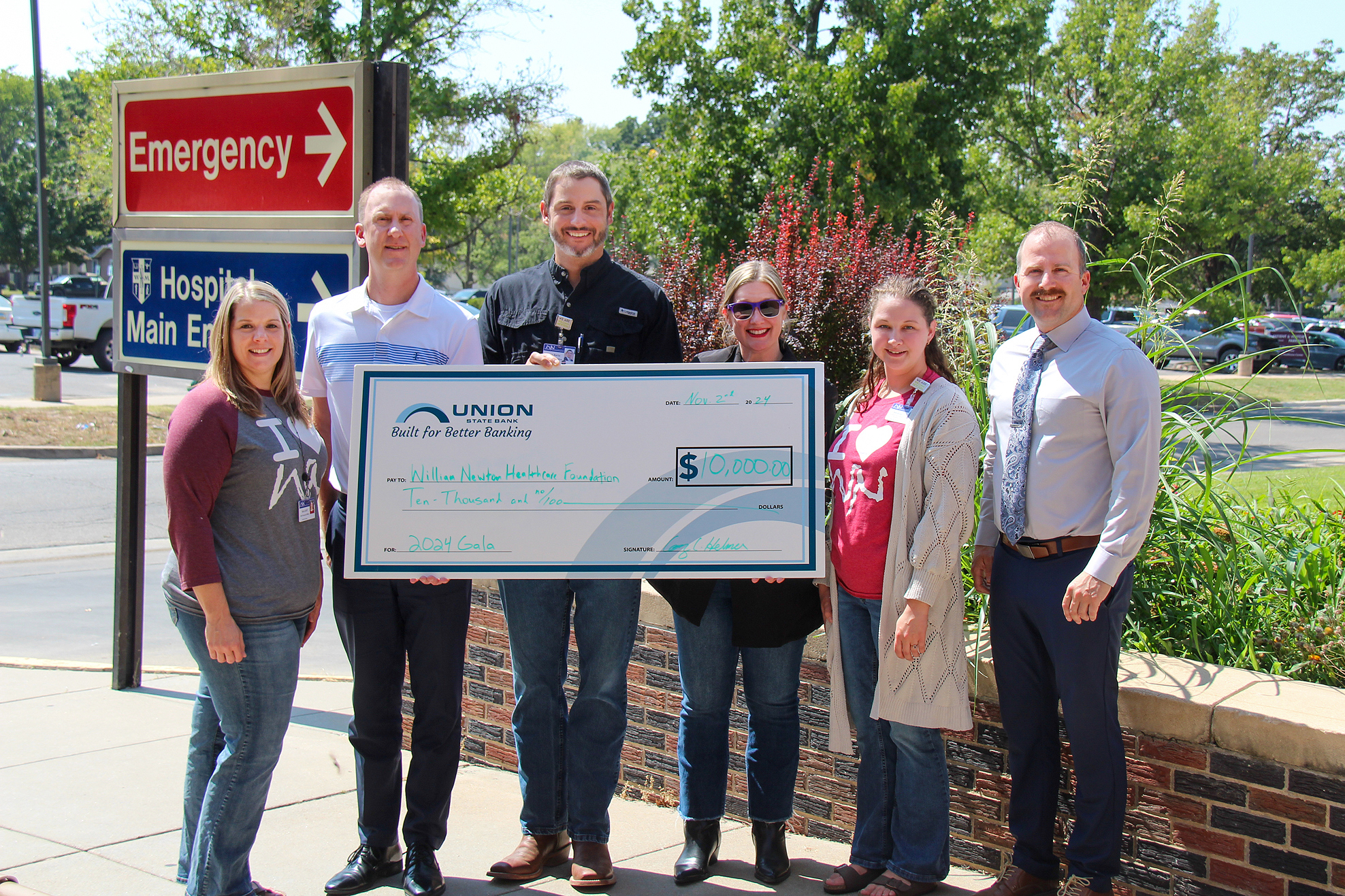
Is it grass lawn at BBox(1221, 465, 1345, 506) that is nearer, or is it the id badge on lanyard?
the id badge on lanyard

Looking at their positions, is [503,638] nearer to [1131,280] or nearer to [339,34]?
[1131,280]

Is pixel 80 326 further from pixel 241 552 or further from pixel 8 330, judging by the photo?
pixel 241 552

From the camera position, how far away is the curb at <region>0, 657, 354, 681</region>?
20.0 feet

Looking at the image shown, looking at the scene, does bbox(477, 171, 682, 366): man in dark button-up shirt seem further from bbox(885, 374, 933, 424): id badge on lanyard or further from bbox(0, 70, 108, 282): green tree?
bbox(0, 70, 108, 282): green tree

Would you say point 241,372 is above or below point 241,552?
above

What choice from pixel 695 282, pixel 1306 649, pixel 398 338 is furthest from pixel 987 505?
pixel 695 282

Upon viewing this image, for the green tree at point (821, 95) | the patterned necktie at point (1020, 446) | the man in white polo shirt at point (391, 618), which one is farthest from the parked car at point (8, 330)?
the patterned necktie at point (1020, 446)

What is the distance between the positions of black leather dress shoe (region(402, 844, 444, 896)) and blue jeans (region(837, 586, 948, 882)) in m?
1.35

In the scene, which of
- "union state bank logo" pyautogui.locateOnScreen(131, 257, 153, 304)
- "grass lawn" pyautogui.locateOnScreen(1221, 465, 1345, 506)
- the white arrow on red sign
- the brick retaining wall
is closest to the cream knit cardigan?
the brick retaining wall

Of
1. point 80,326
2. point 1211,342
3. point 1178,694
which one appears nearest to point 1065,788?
point 1178,694

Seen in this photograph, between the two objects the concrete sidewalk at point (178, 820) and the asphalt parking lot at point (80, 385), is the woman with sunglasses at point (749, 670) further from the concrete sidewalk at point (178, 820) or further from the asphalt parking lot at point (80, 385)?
the asphalt parking lot at point (80, 385)

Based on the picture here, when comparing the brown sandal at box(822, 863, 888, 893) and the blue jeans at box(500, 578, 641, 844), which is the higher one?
the blue jeans at box(500, 578, 641, 844)

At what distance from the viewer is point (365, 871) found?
11.4 feet

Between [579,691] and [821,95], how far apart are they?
38.0 ft
